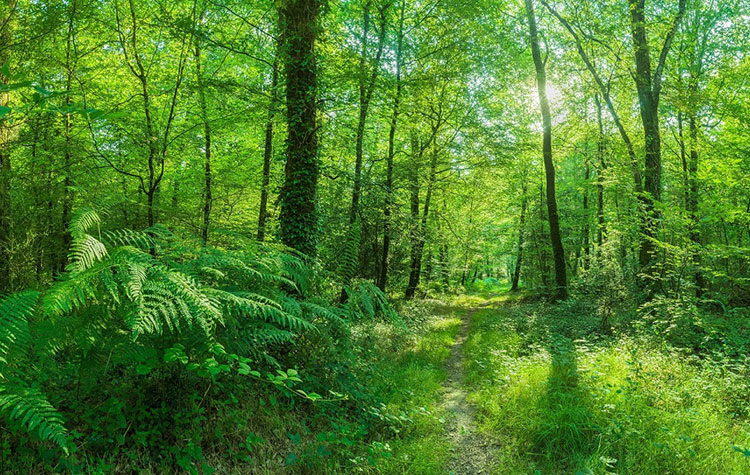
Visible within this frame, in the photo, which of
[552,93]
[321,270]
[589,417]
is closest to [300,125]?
[321,270]

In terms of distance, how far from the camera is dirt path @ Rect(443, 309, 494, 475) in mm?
3551

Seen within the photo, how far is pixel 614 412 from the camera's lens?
3887 mm

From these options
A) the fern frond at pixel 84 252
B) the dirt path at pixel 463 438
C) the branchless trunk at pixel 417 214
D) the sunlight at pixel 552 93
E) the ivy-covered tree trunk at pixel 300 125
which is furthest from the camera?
the sunlight at pixel 552 93

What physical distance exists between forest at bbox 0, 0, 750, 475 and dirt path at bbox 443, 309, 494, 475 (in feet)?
0.11

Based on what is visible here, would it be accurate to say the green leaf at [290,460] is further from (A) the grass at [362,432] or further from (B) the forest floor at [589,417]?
(B) the forest floor at [589,417]

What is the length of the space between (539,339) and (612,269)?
2588 mm

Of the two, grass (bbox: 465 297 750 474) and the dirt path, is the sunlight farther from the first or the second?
the dirt path

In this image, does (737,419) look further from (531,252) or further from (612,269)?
(531,252)

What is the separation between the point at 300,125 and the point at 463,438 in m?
4.59

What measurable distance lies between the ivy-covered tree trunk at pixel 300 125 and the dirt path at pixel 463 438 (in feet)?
9.98

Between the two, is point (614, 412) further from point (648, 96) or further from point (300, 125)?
point (648, 96)

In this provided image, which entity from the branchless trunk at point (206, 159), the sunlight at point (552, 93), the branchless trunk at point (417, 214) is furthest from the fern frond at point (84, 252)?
the sunlight at point (552, 93)

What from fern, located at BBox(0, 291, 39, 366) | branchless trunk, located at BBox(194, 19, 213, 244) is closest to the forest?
fern, located at BBox(0, 291, 39, 366)

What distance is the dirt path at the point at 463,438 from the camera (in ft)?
11.7
